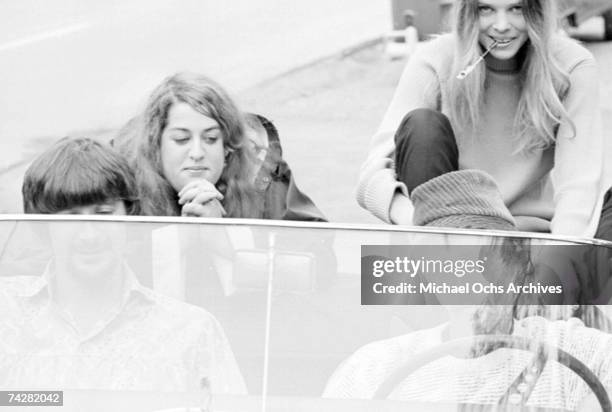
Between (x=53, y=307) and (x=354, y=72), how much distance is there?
653 centimetres

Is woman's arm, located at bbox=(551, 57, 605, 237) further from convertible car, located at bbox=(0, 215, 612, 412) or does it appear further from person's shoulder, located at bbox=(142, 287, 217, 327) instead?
person's shoulder, located at bbox=(142, 287, 217, 327)

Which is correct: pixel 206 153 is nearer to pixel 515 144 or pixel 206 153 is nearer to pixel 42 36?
pixel 515 144

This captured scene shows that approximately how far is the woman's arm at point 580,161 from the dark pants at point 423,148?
0.91 ft

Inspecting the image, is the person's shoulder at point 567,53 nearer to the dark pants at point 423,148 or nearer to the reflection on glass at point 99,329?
the dark pants at point 423,148

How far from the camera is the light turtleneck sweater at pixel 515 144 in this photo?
316cm

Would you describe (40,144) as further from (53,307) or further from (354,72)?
(53,307)

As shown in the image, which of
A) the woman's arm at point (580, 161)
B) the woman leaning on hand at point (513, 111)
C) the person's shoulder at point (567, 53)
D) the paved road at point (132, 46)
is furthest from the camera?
the paved road at point (132, 46)

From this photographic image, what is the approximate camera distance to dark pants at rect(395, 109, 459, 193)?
2.99 meters

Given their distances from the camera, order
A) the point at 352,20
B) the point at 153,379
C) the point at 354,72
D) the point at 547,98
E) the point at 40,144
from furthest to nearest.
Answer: the point at 352,20 < the point at 354,72 < the point at 40,144 < the point at 547,98 < the point at 153,379

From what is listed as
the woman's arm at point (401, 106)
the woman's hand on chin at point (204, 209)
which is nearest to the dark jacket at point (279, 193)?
the woman's arm at point (401, 106)

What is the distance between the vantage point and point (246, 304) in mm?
1814

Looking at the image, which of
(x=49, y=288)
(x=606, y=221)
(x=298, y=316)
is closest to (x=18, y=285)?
(x=49, y=288)

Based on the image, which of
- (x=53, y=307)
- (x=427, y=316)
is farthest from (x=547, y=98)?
(x=53, y=307)

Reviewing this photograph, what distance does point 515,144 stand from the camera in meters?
3.27
